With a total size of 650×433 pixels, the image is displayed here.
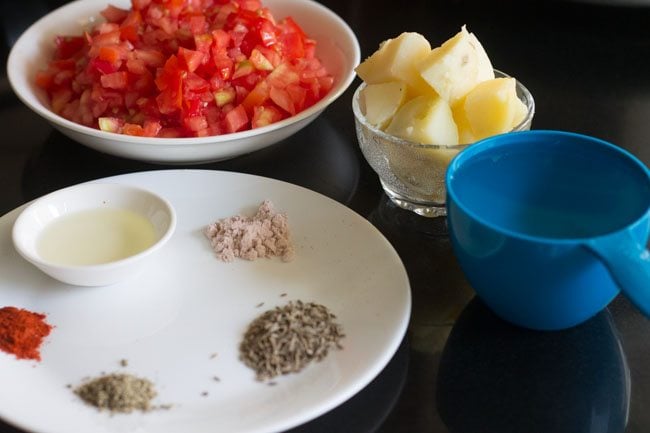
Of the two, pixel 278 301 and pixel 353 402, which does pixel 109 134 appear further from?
pixel 353 402

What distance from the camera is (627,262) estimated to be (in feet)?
3.28

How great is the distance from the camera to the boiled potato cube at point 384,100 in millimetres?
1347

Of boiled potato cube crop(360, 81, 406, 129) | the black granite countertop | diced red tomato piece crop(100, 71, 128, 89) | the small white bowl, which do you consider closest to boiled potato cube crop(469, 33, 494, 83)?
boiled potato cube crop(360, 81, 406, 129)

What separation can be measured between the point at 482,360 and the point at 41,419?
593 millimetres

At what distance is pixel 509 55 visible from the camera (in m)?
2.00

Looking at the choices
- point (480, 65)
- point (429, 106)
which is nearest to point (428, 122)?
point (429, 106)

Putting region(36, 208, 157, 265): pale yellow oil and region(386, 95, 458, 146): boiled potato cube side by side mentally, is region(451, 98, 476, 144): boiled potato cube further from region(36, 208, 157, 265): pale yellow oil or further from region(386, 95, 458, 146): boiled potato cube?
region(36, 208, 157, 265): pale yellow oil

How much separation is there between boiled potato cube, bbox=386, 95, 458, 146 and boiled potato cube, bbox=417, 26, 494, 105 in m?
0.02

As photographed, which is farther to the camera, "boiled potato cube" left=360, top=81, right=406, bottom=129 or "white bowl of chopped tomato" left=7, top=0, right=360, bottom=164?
"white bowl of chopped tomato" left=7, top=0, right=360, bottom=164

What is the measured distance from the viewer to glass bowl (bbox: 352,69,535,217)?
1320 millimetres

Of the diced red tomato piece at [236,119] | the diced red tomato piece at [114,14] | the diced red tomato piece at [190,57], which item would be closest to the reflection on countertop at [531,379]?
the diced red tomato piece at [236,119]

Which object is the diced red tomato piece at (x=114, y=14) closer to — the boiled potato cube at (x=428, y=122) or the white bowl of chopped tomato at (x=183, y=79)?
the white bowl of chopped tomato at (x=183, y=79)

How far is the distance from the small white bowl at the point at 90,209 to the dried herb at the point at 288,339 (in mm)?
209

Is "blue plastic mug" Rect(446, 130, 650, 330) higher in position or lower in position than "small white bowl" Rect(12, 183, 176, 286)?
higher
